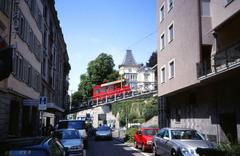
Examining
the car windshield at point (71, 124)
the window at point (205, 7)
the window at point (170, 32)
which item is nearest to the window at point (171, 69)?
the window at point (170, 32)

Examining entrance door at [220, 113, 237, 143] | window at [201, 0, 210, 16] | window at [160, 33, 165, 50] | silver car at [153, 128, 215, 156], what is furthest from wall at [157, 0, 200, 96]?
silver car at [153, 128, 215, 156]

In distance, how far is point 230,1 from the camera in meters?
17.6

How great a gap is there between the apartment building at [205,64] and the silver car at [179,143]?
303 centimetres

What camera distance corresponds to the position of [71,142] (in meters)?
14.2

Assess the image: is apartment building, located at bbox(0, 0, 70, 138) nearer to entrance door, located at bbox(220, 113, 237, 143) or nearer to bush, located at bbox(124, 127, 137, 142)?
bush, located at bbox(124, 127, 137, 142)

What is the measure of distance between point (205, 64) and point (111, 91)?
3683 cm

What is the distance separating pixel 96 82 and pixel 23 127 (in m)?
43.6

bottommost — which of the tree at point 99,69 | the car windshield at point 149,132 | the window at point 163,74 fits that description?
the car windshield at point 149,132

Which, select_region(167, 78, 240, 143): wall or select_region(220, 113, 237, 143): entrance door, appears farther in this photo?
select_region(220, 113, 237, 143): entrance door

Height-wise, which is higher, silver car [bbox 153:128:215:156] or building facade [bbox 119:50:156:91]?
building facade [bbox 119:50:156:91]

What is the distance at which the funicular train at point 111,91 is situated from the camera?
52037 millimetres

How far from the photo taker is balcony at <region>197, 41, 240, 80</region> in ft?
52.2

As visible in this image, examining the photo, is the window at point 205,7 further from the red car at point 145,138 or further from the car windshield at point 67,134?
the car windshield at point 67,134

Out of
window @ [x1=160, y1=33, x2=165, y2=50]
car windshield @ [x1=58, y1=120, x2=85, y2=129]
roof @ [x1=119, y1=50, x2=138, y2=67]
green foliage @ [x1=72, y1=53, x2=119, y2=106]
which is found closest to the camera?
car windshield @ [x1=58, y1=120, x2=85, y2=129]
